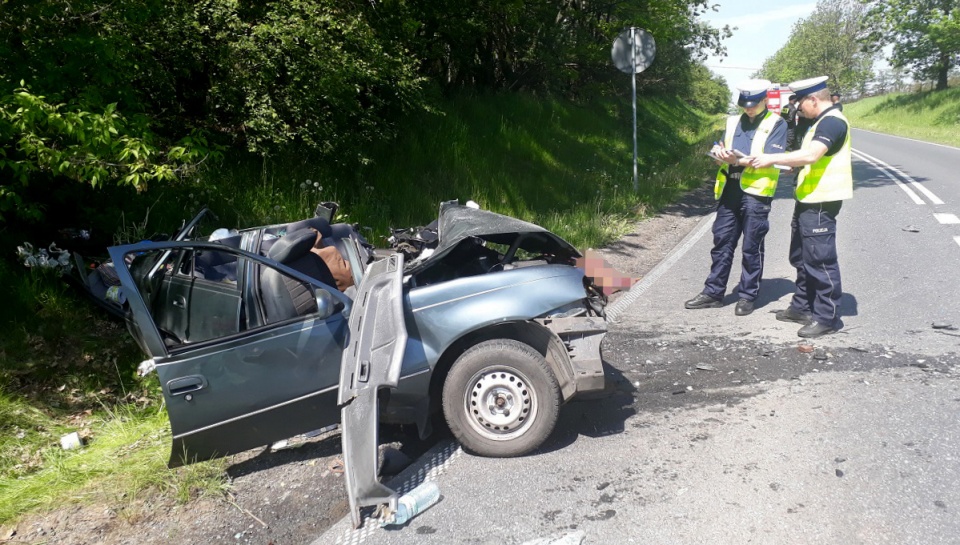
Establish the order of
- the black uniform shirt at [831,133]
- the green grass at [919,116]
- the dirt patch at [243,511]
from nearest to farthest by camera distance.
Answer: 1. the dirt patch at [243,511]
2. the black uniform shirt at [831,133]
3. the green grass at [919,116]

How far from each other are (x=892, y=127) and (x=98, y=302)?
46.4 metres

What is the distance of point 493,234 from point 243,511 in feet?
7.03

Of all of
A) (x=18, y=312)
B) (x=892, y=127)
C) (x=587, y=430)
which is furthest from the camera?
(x=892, y=127)

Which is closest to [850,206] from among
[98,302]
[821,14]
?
[98,302]

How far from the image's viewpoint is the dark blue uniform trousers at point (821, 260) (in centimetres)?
575

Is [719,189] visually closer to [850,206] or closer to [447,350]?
[447,350]

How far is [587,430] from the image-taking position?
4.33 m

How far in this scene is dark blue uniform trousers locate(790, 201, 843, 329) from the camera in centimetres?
575

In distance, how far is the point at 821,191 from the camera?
19.1ft

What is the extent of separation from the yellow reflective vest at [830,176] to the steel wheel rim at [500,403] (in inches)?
137

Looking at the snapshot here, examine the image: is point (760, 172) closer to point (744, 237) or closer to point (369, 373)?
point (744, 237)

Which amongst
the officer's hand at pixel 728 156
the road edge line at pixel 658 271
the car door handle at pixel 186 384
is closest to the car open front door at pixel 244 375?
the car door handle at pixel 186 384

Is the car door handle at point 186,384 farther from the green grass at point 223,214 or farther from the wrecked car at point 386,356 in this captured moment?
the green grass at point 223,214

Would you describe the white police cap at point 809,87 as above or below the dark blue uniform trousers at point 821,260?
above
